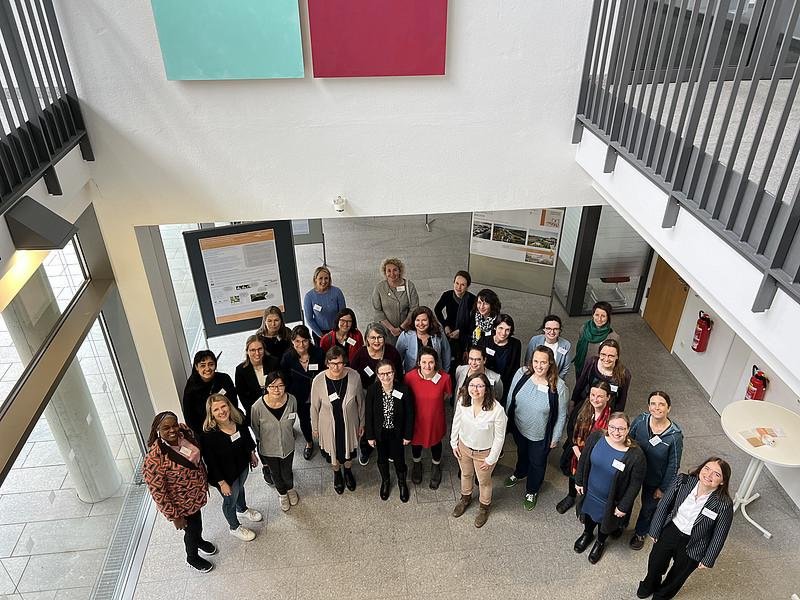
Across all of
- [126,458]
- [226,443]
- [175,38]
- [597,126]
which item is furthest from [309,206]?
[126,458]

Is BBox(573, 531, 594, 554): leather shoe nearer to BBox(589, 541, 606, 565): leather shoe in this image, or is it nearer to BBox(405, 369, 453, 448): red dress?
BBox(589, 541, 606, 565): leather shoe

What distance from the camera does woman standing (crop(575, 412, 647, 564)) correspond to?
4410 mm

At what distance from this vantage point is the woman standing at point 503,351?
5555 millimetres

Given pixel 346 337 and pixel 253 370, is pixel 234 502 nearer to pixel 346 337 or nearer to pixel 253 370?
pixel 253 370

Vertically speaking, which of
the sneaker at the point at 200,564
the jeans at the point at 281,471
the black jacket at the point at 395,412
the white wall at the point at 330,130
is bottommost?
the sneaker at the point at 200,564

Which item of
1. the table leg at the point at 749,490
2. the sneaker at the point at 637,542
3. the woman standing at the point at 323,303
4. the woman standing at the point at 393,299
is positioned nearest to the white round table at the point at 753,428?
the table leg at the point at 749,490

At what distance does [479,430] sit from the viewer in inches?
193

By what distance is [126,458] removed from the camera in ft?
19.0

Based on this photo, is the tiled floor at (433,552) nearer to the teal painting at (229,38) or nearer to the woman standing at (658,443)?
the woman standing at (658,443)

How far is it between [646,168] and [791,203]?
4.09 ft

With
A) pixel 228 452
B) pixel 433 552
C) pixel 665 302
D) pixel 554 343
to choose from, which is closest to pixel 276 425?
pixel 228 452

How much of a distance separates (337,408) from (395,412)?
1.69 feet

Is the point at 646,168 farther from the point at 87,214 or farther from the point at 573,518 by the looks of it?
the point at 87,214

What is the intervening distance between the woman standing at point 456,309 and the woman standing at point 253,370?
1.92 m
